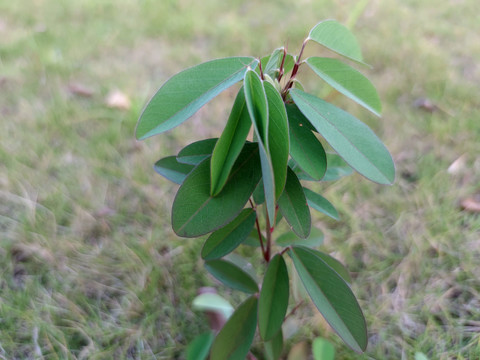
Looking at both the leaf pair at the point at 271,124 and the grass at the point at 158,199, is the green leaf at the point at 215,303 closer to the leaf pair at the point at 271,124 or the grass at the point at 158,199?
the grass at the point at 158,199

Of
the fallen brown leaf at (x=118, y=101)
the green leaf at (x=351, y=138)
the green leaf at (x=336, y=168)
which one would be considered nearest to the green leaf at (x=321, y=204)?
the green leaf at (x=336, y=168)

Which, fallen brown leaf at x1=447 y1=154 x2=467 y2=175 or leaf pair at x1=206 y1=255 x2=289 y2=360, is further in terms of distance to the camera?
fallen brown leaf at x1=447 y1=154 x2=467 y2=175

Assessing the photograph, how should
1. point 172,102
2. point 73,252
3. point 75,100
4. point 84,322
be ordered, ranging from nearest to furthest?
1. point 172,102
2. point 84,322
3. point 73,252
4. point 75,100

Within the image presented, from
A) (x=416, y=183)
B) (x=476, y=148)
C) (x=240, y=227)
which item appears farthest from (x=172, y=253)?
(x=476, y=148)

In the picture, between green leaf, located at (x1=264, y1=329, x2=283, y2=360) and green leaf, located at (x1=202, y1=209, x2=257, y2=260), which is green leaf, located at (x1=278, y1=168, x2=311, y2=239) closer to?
green leaf, located at (x1=202, y1=209, x2=257, y2=260)

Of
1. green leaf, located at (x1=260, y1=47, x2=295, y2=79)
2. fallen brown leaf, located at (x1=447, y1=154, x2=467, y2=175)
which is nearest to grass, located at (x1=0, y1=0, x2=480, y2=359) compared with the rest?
fallen brown leaf, located at (x1=447, y1=154, x2=467, y2=175)

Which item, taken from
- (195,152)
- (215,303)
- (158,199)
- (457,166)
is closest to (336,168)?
(195,152)

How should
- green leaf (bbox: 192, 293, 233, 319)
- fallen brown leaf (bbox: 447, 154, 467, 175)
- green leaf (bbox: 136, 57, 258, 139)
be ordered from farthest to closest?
fallen brown leaf (bbox: 447, 154, 467, 175) → green leaf (bbox: 192, 293, 233, 319) → green leaf (bbox: 136, 57, 258, 139)

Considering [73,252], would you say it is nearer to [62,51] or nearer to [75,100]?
[75,100]
